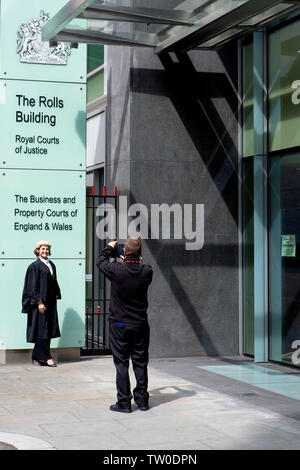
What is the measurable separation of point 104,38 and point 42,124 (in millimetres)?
1537

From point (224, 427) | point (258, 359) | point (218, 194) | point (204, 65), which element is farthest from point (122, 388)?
point (204, 65)

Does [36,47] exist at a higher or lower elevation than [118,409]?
higher

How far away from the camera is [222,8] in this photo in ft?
32.6

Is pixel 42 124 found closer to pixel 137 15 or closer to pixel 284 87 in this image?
pixel 137 15

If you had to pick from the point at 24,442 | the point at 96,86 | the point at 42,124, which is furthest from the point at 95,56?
the point at 24,442

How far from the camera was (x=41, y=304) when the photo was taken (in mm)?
10758

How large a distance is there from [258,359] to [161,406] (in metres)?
3.94

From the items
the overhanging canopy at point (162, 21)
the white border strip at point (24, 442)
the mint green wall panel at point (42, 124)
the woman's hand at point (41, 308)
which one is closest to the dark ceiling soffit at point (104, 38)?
the overhanging canopy at point (162, 21)

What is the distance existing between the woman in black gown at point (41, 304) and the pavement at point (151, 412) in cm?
30

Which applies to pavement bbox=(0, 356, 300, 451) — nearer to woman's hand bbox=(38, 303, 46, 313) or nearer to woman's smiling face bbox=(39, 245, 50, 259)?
woman's hand bbox=(38, 303, 46, 313)

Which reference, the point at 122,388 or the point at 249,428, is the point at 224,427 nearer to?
the point at 249,428

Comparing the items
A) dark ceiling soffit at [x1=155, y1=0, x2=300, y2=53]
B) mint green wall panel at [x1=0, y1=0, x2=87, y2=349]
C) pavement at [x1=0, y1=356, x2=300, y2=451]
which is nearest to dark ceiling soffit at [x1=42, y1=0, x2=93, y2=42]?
mint green wall panel at [x1=0, y1=0, x2=87, y2=349]

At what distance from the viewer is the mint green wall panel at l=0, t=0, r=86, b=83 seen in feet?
36.8

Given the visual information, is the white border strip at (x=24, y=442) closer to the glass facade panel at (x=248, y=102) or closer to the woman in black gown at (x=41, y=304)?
the woman in black gown at (x=41, y=304)
